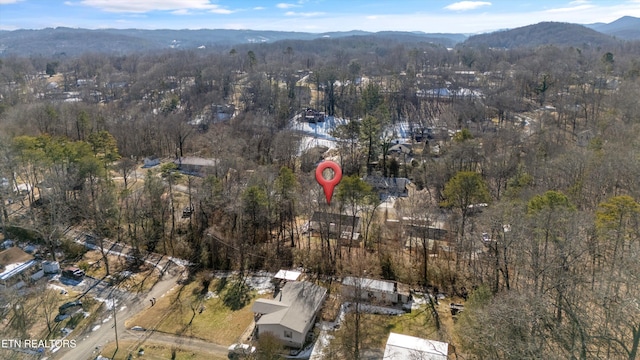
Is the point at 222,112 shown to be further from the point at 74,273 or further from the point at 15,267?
the point at 15,267

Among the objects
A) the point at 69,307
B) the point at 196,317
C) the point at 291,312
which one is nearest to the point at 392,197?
the point at 291,312

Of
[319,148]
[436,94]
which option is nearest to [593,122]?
[436,94]

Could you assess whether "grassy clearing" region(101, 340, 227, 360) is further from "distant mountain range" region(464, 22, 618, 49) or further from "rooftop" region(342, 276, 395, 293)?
"distant mountain range" region(464, 22, 618, 49)

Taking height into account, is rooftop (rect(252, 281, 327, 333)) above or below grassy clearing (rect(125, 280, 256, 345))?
above

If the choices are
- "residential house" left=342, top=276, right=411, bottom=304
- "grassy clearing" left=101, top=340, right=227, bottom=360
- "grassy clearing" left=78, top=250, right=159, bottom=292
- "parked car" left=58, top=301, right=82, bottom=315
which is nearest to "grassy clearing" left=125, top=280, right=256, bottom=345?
"grassy clearing" left=101, top=340, right=227, bottom=360

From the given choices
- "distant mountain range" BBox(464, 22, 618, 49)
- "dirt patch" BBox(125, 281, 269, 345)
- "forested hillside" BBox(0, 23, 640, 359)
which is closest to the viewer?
"forested hillside" BBox(0, 23, 640, 359)

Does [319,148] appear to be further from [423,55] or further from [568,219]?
[423,55]

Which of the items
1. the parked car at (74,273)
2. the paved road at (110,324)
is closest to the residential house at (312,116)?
the paved road at (110,324)
